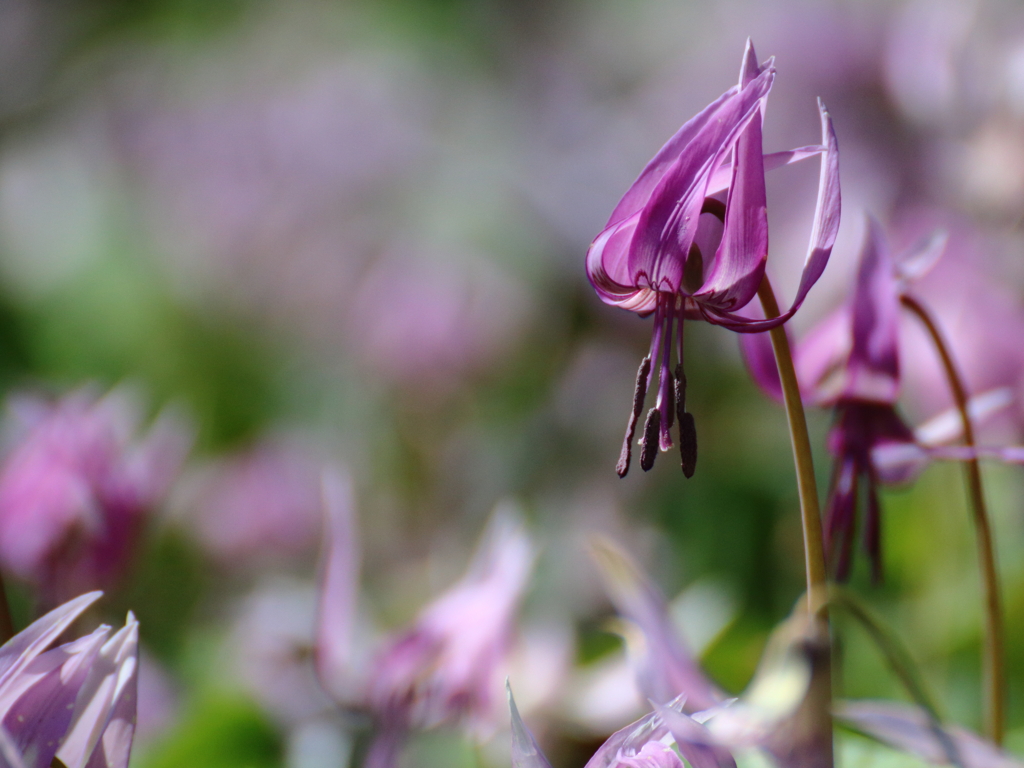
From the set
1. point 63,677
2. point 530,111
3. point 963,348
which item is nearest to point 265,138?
point 530,111

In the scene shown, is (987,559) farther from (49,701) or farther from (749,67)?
(49,701)

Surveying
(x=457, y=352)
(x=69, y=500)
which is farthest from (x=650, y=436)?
(x=457, y=352)

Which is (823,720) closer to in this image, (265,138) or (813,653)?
(813,653)

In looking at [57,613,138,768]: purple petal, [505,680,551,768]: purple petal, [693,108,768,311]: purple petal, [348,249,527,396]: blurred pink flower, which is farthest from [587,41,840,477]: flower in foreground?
[348,249,527,396]: blurred pink flower

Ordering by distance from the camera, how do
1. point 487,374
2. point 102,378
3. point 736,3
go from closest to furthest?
point 487,374 → point 102,378 → point 736,3

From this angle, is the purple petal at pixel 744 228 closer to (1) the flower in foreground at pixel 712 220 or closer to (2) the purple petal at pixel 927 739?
(1) the flower in foreground at pixel 712 220

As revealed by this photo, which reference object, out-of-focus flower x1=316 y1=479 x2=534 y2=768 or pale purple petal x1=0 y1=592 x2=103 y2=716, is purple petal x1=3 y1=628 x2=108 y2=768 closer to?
pale purple petal x1=0 y1=592 x2=103 y2=716

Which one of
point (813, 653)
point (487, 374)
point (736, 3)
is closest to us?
point (813, 653)
